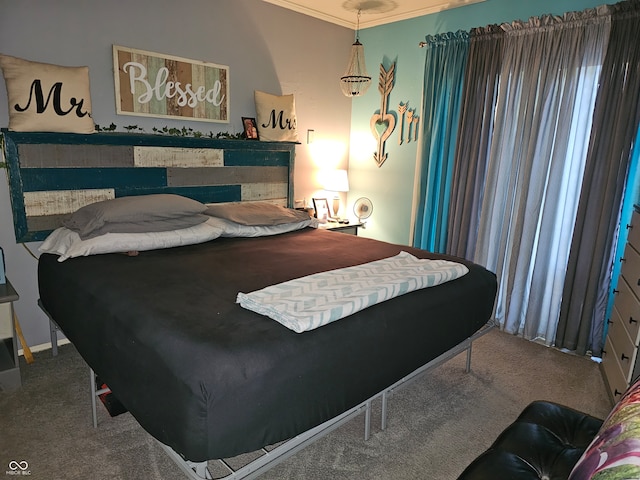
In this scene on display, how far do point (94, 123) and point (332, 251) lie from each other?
5.97 ft

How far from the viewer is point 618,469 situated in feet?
2.83

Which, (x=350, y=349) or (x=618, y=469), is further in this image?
(x=350, y=349)

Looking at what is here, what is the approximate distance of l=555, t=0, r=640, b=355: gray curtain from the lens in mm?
2695

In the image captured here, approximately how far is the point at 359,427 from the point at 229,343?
107 cm

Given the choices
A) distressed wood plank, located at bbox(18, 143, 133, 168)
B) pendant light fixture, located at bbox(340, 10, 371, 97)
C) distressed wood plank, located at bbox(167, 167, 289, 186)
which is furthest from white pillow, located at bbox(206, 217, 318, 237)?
pendant light fixture, located at bbox(340, 10, 371, 97)

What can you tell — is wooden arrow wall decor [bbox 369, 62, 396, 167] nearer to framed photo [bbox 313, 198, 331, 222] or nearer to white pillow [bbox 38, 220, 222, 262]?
framed photo [bbox 313, 198, 331, 222]

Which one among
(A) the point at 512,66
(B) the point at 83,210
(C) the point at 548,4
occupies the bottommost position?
(B) the point at 83,210

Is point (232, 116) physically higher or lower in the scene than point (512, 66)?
lower

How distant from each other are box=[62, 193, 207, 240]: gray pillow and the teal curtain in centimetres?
214

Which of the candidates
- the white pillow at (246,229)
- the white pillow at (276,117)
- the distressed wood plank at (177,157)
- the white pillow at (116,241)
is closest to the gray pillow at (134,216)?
the white pillow at (116,241)

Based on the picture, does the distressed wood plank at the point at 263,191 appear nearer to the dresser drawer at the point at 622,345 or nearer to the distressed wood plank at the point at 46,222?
the distressed wood plank at the point at 46,222

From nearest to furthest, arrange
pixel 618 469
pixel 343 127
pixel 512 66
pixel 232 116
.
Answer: pixel 618 469, pixel 512 66, pixel 232 116, pixel 343 127

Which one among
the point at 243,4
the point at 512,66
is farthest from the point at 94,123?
the point at 512,66

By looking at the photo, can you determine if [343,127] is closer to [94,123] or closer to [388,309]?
[94,123]
